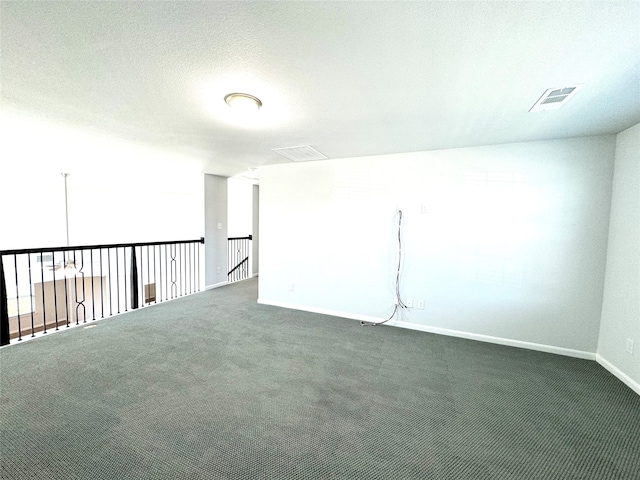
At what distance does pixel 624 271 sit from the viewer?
2.32 meters

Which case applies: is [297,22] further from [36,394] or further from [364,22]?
[36,394]

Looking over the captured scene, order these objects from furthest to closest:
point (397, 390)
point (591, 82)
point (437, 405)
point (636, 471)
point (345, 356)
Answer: point (345, 356), point (397, 390), point (437, 405), point (591, 82), point (636, 471)

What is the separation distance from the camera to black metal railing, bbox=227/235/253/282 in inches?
258

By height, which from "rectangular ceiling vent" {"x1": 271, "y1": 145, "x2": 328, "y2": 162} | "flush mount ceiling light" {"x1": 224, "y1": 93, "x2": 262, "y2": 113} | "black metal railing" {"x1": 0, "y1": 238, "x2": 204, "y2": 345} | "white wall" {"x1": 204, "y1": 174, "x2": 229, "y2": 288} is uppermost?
"rectangular ceiling vent" {"x1": 271, "y1": 145, "x2": 328, "y2": 162}

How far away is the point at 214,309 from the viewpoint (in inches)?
156

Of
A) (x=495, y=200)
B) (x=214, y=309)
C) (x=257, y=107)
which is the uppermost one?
(x=257, y=107)

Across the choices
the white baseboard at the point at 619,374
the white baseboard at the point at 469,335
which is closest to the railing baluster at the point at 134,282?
the white baseboard at the point at 469,335

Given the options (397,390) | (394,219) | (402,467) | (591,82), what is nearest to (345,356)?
(397,390)

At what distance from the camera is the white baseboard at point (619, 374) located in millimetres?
2123

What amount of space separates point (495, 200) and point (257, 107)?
110 inches

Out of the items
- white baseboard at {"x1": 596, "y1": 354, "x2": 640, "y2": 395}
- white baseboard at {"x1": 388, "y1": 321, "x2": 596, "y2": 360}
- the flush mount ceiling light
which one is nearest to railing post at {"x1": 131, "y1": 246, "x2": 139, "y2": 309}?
the flush mount ceiling light

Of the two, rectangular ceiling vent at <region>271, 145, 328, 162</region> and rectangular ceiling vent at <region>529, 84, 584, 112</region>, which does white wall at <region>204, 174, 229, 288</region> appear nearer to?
rectangular ceiling vent at <region>271, 145, 328, 162</region>

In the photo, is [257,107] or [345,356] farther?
[345,356]

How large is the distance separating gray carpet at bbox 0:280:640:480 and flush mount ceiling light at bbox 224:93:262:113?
90.2 inches
